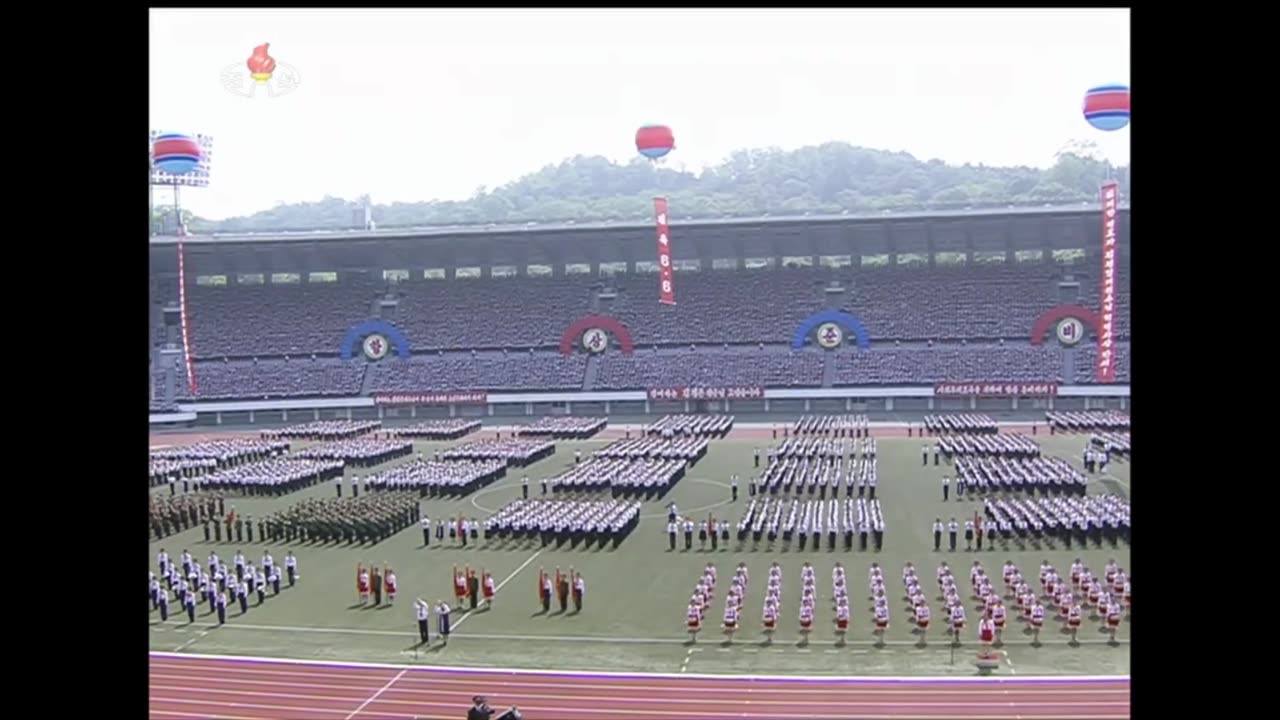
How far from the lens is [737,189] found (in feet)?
429

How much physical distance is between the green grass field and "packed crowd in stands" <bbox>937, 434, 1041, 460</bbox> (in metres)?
6.26

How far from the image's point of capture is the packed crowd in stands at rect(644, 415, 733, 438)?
4191 cm

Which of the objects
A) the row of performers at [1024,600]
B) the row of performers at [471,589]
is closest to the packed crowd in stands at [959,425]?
the row of performers at [1024,600]

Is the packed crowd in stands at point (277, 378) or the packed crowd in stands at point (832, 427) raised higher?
the packed crowd in stands at point (277, 378)

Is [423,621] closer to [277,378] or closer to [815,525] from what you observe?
[815,525]

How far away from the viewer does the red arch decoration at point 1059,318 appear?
175 feet

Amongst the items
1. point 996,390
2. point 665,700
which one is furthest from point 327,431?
point 665,700

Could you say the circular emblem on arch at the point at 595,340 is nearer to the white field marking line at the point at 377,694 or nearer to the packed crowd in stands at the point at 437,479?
the packed crowd in stands at the point at 437,479

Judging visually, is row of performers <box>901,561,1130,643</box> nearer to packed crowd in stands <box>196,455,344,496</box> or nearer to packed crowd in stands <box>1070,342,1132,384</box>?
packed crowd in stands <box>196,455,344,496</box>

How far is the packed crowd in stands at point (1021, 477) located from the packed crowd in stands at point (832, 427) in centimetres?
1025

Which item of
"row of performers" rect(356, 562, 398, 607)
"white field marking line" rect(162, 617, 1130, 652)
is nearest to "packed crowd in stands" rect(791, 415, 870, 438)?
"row of performers" rect(356, 562, 398, 607)
